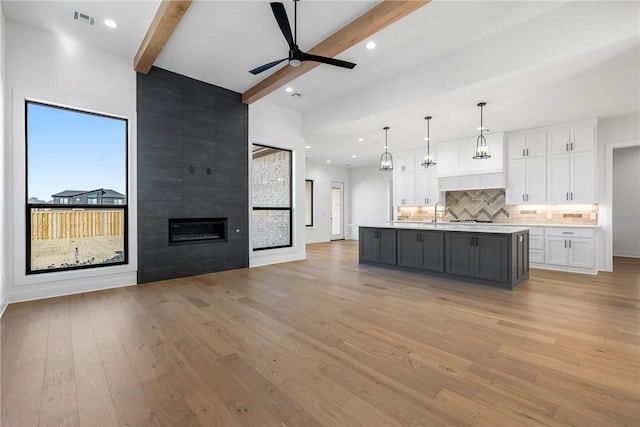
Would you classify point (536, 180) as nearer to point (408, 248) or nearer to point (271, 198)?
point (408, 248)

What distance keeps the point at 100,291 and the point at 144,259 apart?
0.68 m

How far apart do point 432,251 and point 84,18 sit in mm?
5912

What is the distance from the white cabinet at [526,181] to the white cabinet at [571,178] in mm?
118

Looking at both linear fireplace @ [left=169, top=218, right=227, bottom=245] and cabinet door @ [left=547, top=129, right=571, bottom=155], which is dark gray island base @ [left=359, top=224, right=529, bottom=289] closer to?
cabinet door @ [left=547, top=129, right=571, bottom=155]

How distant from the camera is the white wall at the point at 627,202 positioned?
703 cm

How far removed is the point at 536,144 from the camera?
19.6 feet

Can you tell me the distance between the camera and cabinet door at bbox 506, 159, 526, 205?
6.22 meters

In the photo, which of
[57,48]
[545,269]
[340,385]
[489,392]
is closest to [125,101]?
[57,48]

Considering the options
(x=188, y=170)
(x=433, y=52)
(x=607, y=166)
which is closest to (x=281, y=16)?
(x=433, y=52)

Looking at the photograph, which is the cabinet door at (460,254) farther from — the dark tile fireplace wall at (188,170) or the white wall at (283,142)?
the dark tile fireplace wall at (188,170)

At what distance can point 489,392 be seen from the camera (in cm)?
178

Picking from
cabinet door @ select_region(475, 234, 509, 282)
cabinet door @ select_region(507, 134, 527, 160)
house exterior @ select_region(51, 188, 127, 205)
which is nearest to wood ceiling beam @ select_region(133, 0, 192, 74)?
house exterior @ select_region(51, 188, 127, 205)

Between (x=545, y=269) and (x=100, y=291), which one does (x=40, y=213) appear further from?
(x=545, y=269)

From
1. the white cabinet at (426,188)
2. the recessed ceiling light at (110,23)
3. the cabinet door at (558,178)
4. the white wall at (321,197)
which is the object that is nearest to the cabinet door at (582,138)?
the cabinet door at (558,178)
